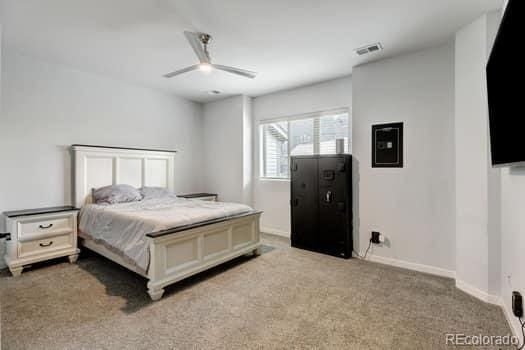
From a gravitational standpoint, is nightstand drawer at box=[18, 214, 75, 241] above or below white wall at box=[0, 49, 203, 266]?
below

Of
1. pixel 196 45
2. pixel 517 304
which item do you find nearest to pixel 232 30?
pixel 196 45

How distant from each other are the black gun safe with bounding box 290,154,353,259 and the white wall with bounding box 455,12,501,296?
1.20 metres

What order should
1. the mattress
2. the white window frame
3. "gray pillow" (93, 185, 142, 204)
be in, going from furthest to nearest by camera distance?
the white window frame → "gray pillow" (93, 185, 142, 204) → the mattress

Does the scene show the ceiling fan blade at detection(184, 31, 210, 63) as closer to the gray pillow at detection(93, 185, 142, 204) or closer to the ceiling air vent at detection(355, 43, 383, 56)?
the ceiling air vent at detection(355, 43, 383, 56)

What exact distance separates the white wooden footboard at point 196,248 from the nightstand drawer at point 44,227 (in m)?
1.66

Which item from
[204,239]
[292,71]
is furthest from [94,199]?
[292,71]

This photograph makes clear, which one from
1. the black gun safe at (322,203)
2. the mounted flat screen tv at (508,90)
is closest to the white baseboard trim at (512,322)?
the mounted flat screen tv at (508,90)

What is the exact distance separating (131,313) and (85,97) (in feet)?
10.4

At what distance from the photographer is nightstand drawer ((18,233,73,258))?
2982mm

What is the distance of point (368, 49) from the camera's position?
10.1 ft

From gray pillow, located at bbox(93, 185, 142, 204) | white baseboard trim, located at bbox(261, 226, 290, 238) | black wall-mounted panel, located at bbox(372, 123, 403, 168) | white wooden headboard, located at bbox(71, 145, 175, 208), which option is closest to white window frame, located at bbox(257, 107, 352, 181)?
black wall-mounted panel, located at bbox(372, 123, 403, 168)

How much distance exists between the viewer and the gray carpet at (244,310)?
1.89m

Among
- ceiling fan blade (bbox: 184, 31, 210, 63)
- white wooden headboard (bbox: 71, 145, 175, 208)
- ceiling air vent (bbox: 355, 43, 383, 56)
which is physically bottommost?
white wooden headboard (bbox: 71, 145, 175, 208)

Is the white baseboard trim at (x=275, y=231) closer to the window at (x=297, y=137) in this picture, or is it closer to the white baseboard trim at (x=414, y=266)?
the window at (x=297, y=137)
